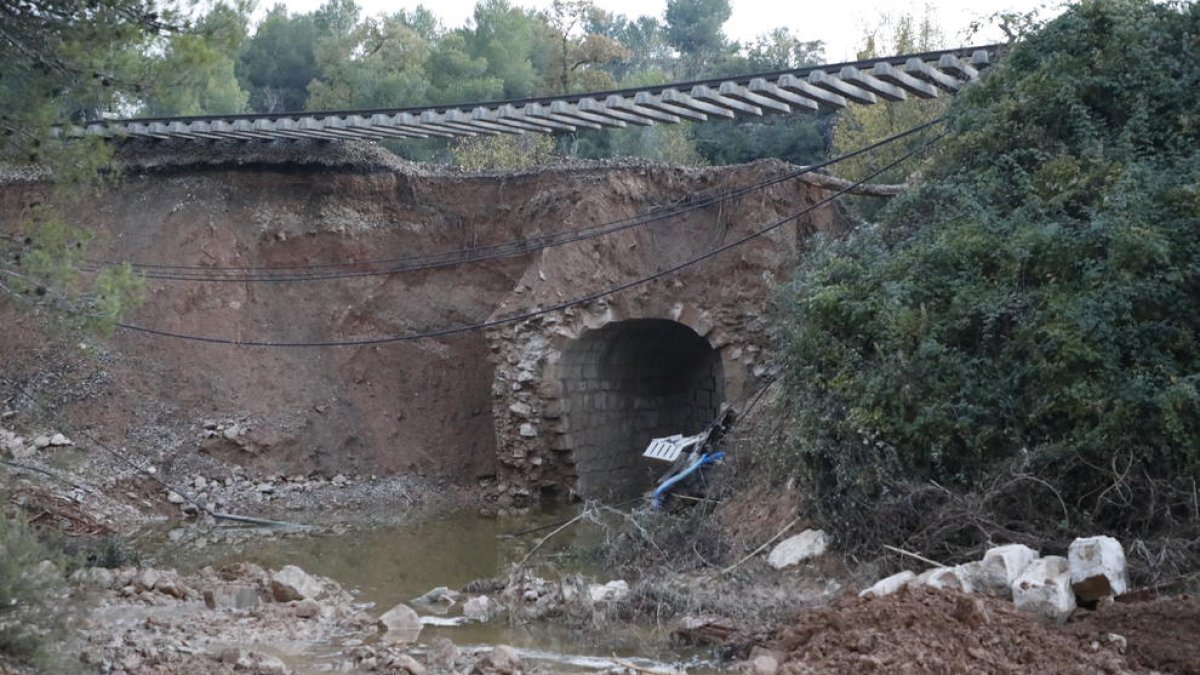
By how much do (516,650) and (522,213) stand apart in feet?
41.7

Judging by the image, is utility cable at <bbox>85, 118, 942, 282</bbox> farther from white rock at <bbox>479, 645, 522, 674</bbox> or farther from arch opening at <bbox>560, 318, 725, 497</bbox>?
white rock at <bbox>479, 645, 522, 674</bbox>

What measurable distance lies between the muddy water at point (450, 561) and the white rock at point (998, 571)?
1944 millimetres

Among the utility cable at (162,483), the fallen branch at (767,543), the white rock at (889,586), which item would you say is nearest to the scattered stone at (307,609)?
the fallen branch at (767,543)

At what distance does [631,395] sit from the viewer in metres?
20.8

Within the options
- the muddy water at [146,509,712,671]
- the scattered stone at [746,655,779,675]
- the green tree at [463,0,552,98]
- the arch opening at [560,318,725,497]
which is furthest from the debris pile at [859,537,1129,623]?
the green tree at [463,0,552,98]

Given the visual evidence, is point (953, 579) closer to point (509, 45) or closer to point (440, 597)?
point (440, 597)

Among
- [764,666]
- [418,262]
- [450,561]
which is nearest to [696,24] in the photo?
[418,262]

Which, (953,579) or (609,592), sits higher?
(953,579)

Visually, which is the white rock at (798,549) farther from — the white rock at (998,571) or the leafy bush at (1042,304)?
the white rock at (998,571)

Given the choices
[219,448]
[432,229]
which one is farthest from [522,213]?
[219,448]

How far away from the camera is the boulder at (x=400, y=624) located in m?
10.0

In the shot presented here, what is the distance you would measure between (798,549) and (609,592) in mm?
1833

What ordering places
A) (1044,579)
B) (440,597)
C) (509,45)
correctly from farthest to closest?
(509,45) → (440,597) → (1044,579)

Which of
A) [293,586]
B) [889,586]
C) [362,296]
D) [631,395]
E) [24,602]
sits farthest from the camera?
[362,296]
